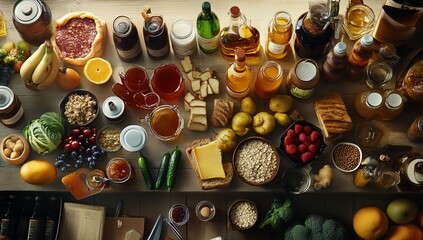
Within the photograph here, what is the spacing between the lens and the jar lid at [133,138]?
162cm

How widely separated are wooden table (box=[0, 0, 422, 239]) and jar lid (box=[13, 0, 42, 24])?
150 millimetres

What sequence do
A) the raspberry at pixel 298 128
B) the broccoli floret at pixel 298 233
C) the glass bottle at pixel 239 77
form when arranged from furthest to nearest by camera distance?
the broccoli floret at pixel 298 233 → the raspberry at pixel 298 128 → the glass bottle at pixel 239 77

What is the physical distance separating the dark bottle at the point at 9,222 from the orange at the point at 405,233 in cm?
135

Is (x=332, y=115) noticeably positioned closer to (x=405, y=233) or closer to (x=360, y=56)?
(x=360, y=56)

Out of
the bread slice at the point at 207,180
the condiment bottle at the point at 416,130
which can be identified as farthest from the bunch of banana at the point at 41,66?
the condiment bottle at the point at 416,130

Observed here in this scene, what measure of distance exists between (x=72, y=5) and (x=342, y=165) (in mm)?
1134

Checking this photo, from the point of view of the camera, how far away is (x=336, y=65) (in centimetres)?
159

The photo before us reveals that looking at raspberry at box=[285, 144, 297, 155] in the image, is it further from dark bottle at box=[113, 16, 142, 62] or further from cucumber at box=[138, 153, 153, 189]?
dark bottle at box=[113, 16, 142, 62]

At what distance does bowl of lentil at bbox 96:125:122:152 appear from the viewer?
1.67m

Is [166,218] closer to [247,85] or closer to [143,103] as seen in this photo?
[143,103]

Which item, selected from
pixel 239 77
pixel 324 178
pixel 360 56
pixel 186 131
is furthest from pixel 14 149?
pixel 360 56

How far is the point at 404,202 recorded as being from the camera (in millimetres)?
1737

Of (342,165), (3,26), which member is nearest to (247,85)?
(342,165)

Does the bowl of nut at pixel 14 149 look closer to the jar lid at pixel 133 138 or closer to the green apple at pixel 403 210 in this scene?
the jar lid at pixel 133 138
